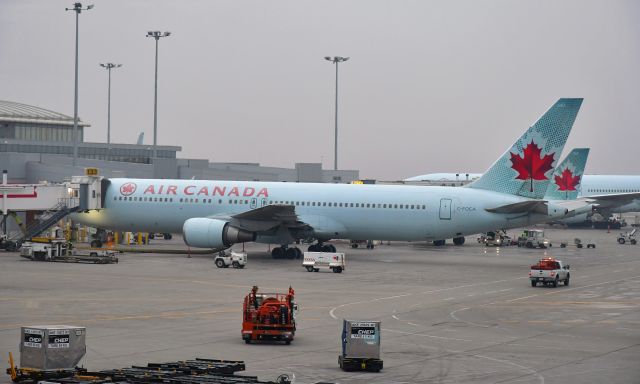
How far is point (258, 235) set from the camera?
67500 mm

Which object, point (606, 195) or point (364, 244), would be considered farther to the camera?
point (606, 195)

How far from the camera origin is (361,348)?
93.8ft

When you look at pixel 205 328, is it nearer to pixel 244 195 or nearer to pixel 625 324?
pixel 625 324

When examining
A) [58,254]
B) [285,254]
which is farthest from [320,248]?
[58,254]

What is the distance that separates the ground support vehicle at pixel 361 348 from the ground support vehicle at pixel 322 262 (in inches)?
1205

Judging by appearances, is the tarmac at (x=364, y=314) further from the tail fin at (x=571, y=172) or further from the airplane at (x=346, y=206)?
the tail fin at (x=571, y=172)

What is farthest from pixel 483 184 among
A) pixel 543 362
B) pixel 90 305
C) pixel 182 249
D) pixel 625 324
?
pixel 543 362

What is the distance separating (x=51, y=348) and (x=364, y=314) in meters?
16.9

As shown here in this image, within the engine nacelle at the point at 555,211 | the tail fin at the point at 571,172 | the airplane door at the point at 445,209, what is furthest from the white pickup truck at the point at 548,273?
the tail fin at the point at 571,172

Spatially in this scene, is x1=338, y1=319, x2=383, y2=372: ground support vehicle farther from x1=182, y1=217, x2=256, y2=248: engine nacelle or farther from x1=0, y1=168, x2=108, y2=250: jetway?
x1=0, y1=168, x2=108, y2=250: jetway

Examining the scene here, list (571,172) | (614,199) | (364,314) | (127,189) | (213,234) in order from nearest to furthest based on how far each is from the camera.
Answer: (364,314), (213,234), (127,189), (571,172), (614,199)

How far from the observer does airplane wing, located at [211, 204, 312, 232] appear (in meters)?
65.1

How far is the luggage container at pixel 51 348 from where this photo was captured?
1021 inches

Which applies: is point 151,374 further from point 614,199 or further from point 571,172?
point 614,199
